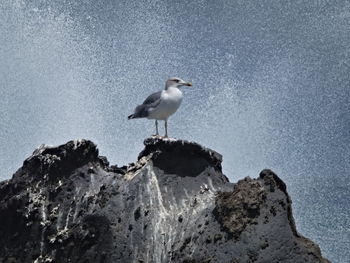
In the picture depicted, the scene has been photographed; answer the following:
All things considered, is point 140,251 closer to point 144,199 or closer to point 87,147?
point 144,199

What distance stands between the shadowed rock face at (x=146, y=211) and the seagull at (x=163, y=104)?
3.34 m

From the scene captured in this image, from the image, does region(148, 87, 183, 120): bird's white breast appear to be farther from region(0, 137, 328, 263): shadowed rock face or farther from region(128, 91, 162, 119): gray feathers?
region(0, 137, 328, 263): shadowed rock face

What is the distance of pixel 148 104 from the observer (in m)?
19.8

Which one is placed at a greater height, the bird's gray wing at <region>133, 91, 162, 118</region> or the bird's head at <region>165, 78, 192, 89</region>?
the bird's head at <region>165, 78, 192, 89</region>

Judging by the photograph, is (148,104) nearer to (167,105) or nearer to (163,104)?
(163,104)

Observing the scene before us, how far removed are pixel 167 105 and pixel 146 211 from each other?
18.7 feet

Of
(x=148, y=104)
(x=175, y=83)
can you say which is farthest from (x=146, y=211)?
(x=175, y=83)

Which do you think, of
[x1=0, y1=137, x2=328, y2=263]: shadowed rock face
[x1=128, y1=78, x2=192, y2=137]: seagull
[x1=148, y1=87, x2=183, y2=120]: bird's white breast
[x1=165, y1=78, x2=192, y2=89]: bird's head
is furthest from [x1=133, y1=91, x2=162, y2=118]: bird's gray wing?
Answer: [x1=0, y1=137, x2=328, y2=263]: shadowed rock face

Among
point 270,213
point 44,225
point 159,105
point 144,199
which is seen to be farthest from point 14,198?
point 270,213

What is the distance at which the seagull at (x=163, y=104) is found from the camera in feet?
63.8

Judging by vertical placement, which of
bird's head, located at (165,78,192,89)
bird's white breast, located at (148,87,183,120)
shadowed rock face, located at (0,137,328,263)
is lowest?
shadowed rock face, located at (0,137,328,263)

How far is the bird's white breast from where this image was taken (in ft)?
63.7

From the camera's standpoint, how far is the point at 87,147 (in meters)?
16.5

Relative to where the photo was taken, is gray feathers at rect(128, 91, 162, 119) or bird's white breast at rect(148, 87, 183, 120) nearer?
bird's white breast at rect(148, 87, 183, 120)
